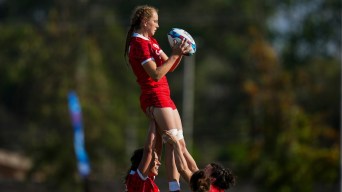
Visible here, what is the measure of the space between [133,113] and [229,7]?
1697 cm

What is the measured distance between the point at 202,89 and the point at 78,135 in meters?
35.6

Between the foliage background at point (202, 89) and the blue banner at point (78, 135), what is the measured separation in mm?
632

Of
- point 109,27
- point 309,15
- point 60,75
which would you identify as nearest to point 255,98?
point 60,75

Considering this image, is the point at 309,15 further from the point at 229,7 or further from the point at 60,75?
the point at 60,75

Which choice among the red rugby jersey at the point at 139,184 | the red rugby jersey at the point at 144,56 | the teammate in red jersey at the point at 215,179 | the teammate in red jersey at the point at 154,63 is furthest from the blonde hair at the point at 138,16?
the red rugby jersey at the point at 139,184

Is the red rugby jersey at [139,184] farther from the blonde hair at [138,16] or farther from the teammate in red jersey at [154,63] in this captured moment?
the blonde hair at [138,16]

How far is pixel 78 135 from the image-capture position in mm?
40719

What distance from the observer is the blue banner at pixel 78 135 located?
129 feet

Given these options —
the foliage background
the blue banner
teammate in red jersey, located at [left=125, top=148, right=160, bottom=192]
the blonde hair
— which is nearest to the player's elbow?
the blonde hair

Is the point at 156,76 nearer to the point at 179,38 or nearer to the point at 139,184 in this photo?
the point at 179,38

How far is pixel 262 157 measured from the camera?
119 feet

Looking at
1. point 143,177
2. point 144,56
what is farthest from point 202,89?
point 144,56

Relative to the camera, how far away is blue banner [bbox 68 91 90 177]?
39219mm

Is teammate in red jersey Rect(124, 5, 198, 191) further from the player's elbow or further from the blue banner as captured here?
the blue banner
